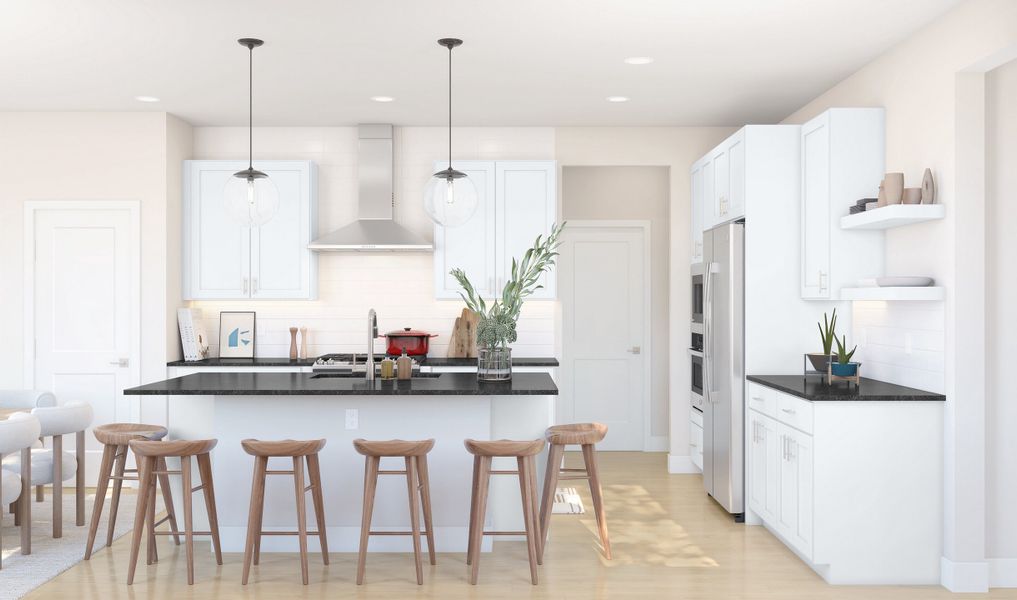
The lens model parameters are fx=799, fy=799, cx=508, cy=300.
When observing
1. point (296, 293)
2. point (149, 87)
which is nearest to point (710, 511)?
point (296, 293)

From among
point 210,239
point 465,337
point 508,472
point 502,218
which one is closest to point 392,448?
point 508,472

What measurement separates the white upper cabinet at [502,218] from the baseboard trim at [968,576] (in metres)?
3.50

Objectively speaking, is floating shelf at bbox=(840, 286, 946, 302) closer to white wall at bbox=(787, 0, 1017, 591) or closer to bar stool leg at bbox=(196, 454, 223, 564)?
white wall at bbox=(787, 0, 1017, 591)

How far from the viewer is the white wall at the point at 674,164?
666 cm

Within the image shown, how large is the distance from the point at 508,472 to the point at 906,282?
226 cm

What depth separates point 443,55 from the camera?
475cm

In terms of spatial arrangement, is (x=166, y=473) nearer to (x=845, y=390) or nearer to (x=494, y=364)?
(x=494, y=364)

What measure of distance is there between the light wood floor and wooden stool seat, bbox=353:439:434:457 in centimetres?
66

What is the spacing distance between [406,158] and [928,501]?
458 centimetres

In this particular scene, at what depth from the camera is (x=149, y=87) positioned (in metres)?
5.42

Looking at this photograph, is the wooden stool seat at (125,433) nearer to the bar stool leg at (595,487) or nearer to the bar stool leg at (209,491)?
the bar stool leg at (209,491)

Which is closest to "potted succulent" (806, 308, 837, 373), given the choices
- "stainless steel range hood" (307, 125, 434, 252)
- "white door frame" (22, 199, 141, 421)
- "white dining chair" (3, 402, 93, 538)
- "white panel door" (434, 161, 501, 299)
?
"white panel door" (434, 161, 501, 299)

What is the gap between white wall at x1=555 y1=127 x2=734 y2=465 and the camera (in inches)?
262

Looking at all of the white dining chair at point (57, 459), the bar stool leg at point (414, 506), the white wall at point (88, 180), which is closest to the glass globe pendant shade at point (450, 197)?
the bar stool leg at point (414, 506)
